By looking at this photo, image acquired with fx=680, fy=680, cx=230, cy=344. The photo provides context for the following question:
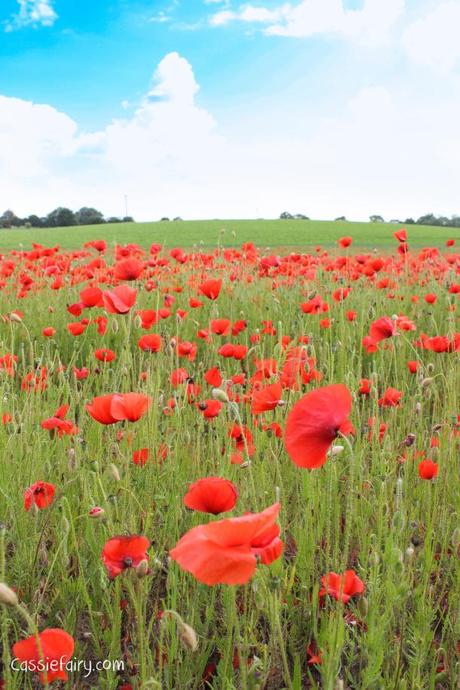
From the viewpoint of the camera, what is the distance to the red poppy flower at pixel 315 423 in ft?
3.47

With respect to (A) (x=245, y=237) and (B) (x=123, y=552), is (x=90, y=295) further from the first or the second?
(A) (x=245, y=237)

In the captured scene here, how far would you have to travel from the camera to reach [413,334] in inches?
176

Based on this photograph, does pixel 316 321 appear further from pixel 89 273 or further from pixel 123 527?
pixel 123 527

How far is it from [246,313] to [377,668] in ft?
12.2

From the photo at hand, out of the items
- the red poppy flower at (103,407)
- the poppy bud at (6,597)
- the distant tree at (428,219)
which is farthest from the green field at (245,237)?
the poppy bud at (6,597)

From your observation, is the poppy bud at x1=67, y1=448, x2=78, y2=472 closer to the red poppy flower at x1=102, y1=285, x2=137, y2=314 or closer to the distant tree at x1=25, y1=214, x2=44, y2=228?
the red poppy flower at x1=102, y1=285, x2=137, y2=314

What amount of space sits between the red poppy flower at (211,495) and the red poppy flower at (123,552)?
162mm

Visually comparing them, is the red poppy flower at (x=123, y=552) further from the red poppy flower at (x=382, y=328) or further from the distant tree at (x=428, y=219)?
the distant tree at (x=428, y=219)

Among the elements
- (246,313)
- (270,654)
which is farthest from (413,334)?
(270,654)

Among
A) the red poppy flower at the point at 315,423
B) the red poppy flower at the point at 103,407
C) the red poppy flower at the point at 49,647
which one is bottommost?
the red poppy flower at the point at 49,647

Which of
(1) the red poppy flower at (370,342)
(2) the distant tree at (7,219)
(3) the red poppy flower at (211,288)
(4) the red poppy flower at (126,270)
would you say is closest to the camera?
(4) the red poppy flower at (126,270)

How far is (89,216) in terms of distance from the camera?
2021 inches

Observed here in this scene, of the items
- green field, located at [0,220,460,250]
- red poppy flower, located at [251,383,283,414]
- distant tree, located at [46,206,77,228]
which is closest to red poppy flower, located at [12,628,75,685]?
red poppy flower, located at [251,383,283,414]

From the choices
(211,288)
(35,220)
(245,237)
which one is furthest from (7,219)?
(211,288)
